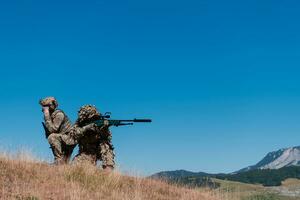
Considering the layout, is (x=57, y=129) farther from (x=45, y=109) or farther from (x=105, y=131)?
(x=105, y=131)

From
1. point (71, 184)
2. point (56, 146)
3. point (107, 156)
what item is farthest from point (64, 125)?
point (71, 184)

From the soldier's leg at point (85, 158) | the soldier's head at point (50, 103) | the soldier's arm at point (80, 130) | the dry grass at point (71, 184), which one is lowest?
the dry grass at point (71, 184)

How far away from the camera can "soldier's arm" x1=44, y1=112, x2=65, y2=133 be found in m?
20.6

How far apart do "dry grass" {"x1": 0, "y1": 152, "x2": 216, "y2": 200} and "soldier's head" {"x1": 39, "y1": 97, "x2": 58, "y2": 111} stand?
3.18 m

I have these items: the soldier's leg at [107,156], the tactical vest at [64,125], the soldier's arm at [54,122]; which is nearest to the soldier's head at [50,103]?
the tactical vest at [64,125]

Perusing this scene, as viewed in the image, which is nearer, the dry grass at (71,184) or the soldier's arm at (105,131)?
the dry grass at (71,184)

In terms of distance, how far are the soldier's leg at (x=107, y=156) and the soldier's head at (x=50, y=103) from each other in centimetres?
263

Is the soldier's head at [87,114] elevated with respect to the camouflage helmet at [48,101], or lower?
lower

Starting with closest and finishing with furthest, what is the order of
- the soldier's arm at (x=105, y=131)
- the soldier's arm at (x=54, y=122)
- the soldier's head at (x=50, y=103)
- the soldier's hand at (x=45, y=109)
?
the soldier's arm at (x=54, y=122)
the soldier's hand at (x=45, y=109)
the soldier's head at (x=50, y=103)
the soldier's arm at (x=105, y=131)

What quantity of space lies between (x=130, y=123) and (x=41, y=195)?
32.0ft

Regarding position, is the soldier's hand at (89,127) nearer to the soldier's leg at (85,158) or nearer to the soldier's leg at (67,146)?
the soldier's leg at (67,146)

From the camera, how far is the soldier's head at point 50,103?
68.7ft

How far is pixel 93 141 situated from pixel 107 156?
37.1 inches

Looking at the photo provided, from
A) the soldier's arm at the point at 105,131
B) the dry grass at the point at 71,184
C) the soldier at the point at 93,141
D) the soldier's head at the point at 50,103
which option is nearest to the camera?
the dry grass at the point at 71,184
